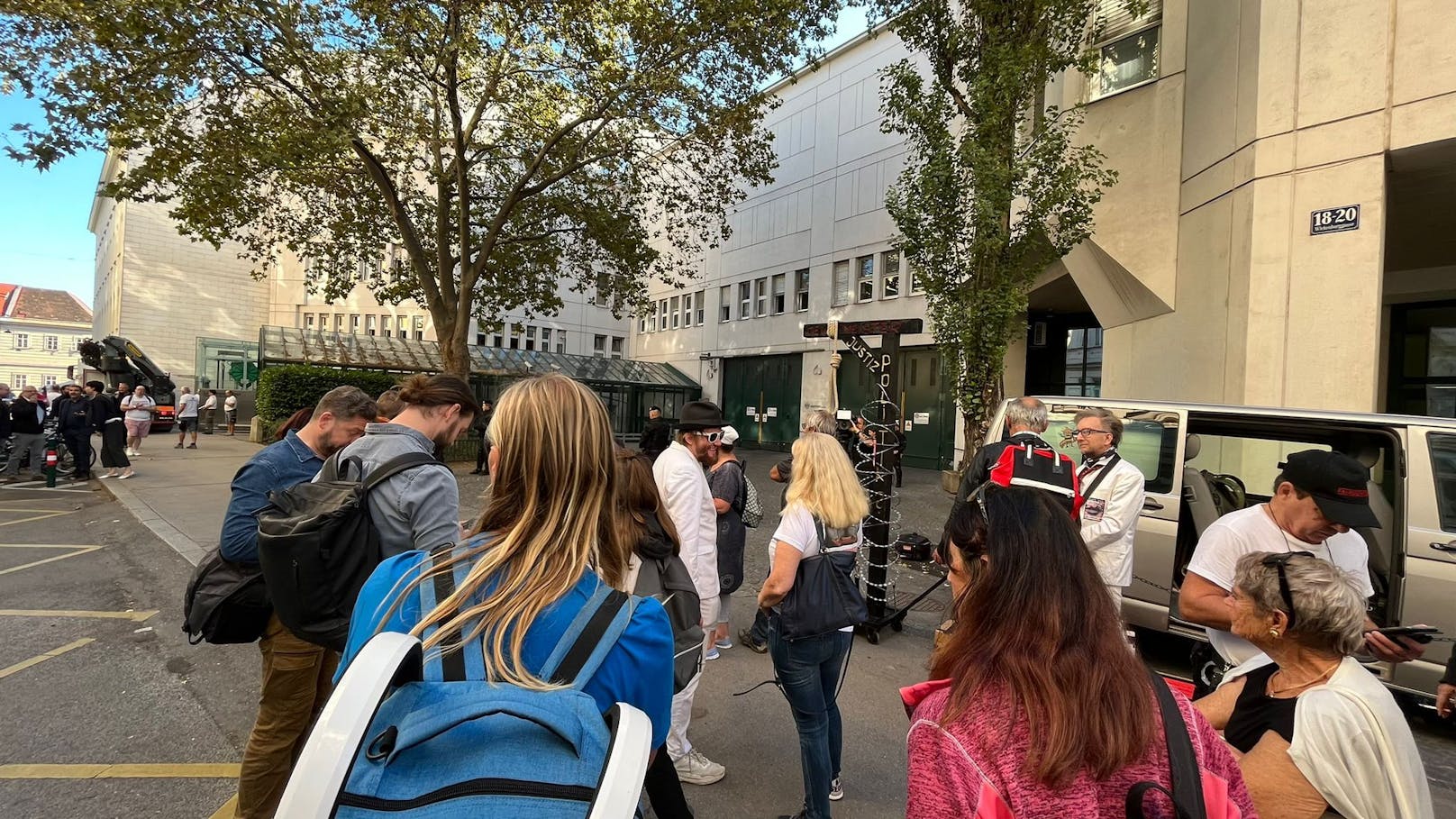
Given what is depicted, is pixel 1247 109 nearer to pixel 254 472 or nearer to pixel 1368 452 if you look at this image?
pixel 1368 452

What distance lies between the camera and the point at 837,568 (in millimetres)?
2939

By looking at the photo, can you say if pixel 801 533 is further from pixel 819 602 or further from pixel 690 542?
pixel 690 542

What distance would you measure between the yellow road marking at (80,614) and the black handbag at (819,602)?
555cm

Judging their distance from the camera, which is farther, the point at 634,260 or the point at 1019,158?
the point at 634,260

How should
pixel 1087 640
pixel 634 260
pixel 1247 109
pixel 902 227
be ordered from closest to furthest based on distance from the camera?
pixel 1087 640, pixel 1247 109, pixel 902 227, pixel 634 260

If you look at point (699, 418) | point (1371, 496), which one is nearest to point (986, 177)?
point (1371, 496)

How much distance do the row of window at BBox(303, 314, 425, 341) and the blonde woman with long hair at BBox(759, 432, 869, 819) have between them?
1404 inches

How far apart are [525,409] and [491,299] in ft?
56.6

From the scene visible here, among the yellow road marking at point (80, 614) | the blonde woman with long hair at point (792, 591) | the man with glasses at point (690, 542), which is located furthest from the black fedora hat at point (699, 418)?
the yellow road marking at point (80, 614)

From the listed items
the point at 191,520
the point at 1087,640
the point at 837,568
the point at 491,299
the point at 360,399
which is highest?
the point at 491,299

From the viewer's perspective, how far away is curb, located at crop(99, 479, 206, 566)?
23.3ft

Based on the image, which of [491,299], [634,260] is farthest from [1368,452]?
[491,299]

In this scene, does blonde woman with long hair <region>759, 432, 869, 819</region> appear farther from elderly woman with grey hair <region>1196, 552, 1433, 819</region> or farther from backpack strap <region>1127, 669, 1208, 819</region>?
backpack strap <region>1127, 669, 1208, 819</region>

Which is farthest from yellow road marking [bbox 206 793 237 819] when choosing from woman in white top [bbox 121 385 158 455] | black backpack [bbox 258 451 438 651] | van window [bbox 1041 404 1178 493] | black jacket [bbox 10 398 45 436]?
woman in white top [bbox 121 385 158 455]
